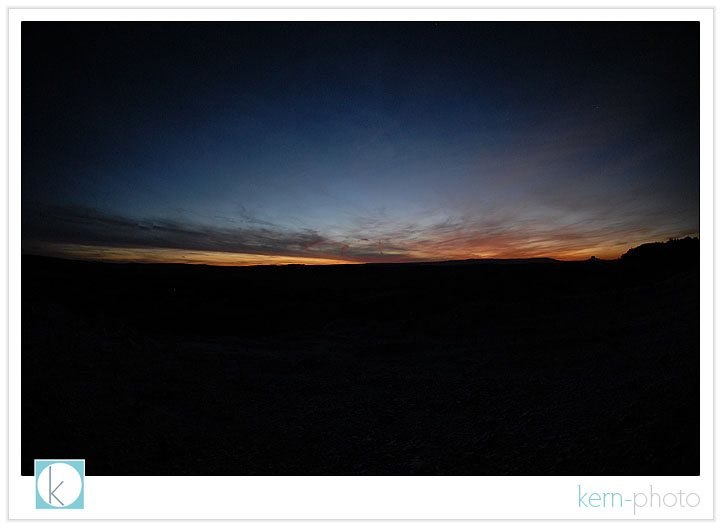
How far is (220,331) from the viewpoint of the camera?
19.1 m

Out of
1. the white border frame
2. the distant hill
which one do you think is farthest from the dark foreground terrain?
the distant hill

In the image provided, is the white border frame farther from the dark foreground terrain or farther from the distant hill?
the distant hill
